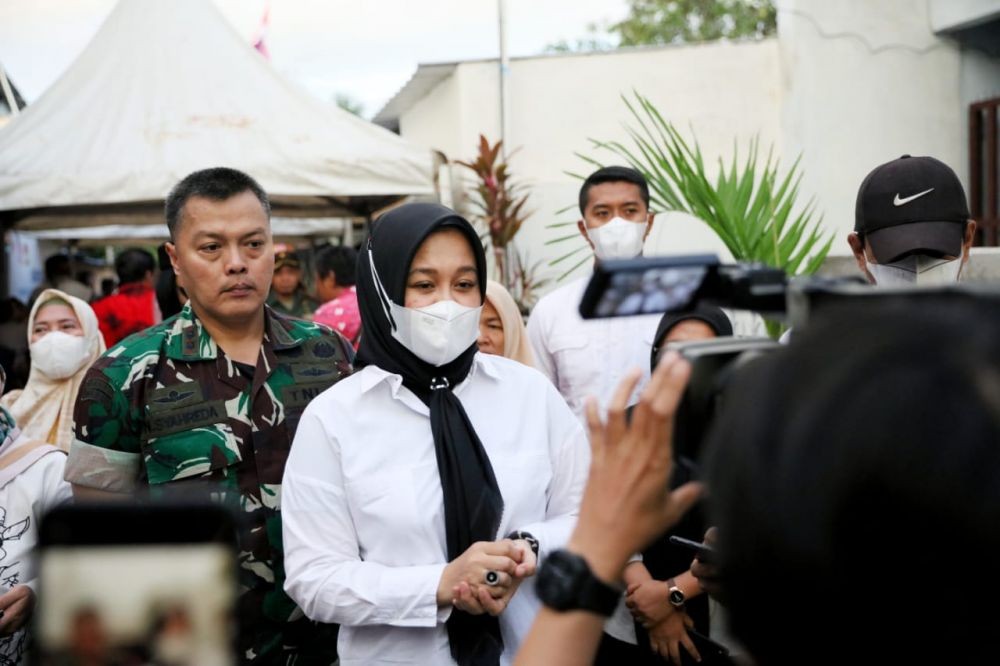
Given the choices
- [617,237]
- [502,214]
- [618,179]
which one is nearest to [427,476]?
[617,237]

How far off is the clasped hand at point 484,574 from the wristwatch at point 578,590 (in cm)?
86

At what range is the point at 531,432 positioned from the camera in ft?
7.44

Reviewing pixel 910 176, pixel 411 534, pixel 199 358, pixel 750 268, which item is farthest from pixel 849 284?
pixel 199 358

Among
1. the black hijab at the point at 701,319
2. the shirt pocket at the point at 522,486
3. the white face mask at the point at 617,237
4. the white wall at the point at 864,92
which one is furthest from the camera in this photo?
the white wall at the point at 864,92

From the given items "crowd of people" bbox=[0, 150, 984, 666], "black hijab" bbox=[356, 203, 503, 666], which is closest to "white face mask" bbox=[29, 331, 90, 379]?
"crowd of people" bbox=[0, 150, 984, 666]

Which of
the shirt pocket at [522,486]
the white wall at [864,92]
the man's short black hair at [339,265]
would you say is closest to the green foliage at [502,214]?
the man's short black hair at [339,265]

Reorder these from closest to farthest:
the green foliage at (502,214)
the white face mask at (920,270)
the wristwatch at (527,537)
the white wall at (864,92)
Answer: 1. the wristwatch at (527,537)
2. the white face mask at (920,270)
3. the white wall at (864,92)
4. the green foliage at (502,214)

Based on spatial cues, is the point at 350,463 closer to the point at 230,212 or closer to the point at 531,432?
the point at 531,432

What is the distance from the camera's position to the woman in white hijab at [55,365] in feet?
14.7

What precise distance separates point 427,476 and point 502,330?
1.64 m

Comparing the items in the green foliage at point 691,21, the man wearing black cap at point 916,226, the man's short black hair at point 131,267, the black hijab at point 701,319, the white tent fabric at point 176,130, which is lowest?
the black hijab at point 701,319

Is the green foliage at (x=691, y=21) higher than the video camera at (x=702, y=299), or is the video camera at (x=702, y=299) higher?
the green foliage at (x=691, y=21)

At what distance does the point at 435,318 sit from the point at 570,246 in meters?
7.49

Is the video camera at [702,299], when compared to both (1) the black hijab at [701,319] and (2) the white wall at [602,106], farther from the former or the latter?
(2) the white wall at [602,106]
